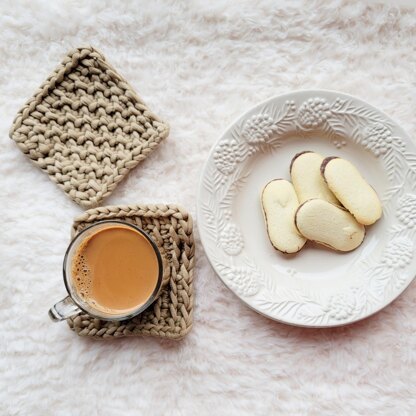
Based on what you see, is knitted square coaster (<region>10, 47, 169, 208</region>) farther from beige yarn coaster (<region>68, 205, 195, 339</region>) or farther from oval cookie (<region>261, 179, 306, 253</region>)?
oval cookie (<region>261, 179, 306, 253</region>)

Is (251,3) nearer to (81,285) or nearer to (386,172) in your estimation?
(386,172)

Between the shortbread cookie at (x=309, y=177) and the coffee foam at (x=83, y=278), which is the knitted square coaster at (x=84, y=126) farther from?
the shortbread cookie at (x=309, y=177)

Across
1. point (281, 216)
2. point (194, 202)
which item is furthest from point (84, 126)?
point (281, 216)

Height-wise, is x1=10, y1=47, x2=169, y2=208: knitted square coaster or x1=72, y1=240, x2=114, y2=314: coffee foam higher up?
x1=10, y1=47, x2=169, y2=208: knitted square coaster

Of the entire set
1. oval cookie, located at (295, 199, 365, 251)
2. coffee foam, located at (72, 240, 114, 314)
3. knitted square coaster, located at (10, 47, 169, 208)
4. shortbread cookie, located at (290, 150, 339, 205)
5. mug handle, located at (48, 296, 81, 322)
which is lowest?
mug handle, located at (48, 296, 81, 322)

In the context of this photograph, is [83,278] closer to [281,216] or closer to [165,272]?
[165,272]

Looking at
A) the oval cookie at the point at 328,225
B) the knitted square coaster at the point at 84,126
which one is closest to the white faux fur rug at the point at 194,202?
the knitted square coaster at the point at 84,126

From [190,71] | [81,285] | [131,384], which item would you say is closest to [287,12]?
[190,71]

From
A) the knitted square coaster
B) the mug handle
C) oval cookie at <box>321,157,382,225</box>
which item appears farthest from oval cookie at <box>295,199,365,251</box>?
the mug handle
